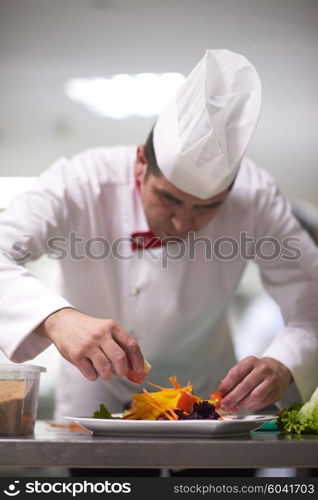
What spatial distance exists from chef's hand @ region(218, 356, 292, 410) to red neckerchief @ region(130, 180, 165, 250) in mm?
516

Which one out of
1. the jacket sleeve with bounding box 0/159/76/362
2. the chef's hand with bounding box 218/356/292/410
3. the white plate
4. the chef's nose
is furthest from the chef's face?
the white plate

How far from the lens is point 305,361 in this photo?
167 cm

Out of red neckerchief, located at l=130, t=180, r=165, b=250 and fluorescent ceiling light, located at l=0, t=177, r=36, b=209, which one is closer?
red neckerchief, located at l=130, t=180, r=165, b=250

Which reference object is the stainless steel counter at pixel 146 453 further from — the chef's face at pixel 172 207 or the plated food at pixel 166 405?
the chef's face at pixel 172 207

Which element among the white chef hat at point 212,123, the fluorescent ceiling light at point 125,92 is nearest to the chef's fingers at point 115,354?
the white chef hat at point 212,123

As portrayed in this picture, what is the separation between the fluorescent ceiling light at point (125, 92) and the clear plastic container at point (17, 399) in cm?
126

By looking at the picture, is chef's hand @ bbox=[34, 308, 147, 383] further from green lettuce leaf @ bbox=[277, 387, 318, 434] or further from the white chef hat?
the white chef hat

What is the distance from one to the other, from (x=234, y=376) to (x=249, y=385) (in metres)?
0.04

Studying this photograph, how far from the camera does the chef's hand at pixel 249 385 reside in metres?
1.43

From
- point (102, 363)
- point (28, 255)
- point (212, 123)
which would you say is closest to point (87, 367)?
point (102, 363)

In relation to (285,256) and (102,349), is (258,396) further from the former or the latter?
(285,256)

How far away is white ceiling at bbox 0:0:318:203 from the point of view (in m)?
2.20

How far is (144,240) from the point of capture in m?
1.92
